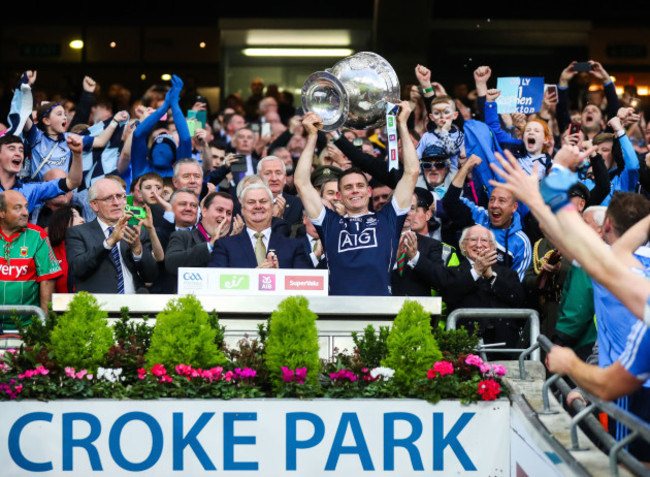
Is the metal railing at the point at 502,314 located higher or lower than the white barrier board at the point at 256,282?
lower

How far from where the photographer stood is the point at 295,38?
2119 cm

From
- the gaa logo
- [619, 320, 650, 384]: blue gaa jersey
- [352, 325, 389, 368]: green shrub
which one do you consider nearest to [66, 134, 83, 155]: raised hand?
the gaa logo

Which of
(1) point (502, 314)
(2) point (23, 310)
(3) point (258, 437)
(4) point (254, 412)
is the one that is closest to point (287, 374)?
(4) point (254, 412)

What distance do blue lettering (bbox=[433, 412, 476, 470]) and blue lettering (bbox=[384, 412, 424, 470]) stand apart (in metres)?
0.10

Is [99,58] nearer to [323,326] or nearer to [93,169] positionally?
[93,169]

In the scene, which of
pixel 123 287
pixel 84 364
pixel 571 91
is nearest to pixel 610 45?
pixel 571 91

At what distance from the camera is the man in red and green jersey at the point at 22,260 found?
29.4ft

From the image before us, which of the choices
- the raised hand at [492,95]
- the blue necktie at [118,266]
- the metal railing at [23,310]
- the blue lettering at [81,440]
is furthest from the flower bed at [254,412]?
the raised hand at [492,95]

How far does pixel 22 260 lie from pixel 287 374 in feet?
10.8

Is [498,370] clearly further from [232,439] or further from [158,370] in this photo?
[158,370]

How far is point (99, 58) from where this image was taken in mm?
21188

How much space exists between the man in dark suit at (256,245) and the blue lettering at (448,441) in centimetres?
240

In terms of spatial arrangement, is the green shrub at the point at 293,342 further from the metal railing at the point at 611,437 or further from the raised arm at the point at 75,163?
the raised arm at the point at 75,163

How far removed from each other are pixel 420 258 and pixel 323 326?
4.39ft
